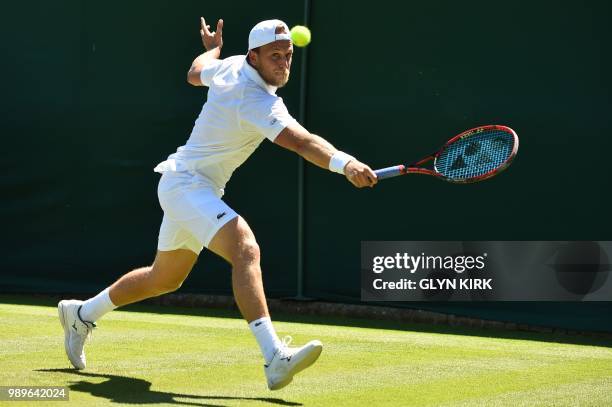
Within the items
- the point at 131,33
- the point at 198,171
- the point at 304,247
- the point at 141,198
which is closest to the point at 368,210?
the point at 304,247

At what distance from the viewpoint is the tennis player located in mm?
5020

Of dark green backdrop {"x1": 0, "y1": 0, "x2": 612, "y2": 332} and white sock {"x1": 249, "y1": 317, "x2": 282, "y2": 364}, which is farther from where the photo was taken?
dark green backdrop {"x1": 0, "y1": 0, "x2": 612, "y2": 332}

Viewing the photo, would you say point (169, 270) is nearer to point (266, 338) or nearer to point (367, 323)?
point (266, 338)

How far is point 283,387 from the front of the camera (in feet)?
16.7

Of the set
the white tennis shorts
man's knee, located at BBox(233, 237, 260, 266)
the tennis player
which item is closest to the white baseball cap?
the tennis player

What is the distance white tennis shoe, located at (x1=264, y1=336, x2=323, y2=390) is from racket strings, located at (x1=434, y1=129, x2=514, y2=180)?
3.92ft

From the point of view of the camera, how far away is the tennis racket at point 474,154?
5.52 meters

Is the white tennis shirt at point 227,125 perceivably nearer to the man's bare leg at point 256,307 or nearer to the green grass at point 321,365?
the man's bare leg at point 256,307

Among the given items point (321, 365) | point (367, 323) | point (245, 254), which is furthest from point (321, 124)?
point (245, 254)

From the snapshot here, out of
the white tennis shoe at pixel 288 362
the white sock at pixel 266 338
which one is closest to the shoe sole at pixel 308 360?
the white tennis shoe at pixel 288 362

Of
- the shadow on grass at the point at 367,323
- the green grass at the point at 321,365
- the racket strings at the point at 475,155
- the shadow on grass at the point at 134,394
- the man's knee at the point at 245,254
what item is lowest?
the shadow on grass at the point at 367,323

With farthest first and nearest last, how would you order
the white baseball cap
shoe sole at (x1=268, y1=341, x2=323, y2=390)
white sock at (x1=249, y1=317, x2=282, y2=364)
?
the white baseball cap
white sock at (x1=249, y1=317, x2=282, y2=364)
shoe sole at (x1=268, y1=341, x2=323, y2=390)

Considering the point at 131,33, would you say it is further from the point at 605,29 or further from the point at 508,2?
the point at 605,29

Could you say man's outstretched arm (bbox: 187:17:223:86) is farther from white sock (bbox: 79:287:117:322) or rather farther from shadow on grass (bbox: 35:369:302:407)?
shadow on grass (bbox: 35:369:302:407)
